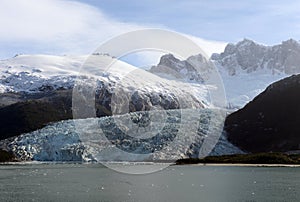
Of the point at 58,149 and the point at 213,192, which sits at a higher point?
the point at 213,192

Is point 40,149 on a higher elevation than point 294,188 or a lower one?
lower

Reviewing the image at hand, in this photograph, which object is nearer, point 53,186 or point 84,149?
point 53,186

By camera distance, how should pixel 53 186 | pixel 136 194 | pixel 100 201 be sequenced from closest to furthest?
pixel 100 201, pixel 136 194, pixel 53 186

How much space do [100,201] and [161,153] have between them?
5080 inches

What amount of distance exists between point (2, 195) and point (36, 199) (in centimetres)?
905

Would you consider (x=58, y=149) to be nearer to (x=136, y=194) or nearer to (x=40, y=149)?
(x=40, y=149)

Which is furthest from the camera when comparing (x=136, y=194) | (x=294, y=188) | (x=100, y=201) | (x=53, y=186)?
(x=53, y=186)

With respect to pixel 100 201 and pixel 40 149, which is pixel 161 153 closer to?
pixel 40 149

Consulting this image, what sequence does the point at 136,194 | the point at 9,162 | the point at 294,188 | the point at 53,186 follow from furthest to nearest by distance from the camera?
the point at 9,162
the point at 53,186
the point at 294,188
the point at 136,194

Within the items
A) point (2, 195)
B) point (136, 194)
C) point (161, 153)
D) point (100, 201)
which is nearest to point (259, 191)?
point (136, 194)

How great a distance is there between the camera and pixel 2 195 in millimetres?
70000

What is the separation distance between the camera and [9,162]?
7416 inches

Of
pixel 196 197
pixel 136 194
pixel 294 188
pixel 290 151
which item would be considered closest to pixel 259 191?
pixel 294 188

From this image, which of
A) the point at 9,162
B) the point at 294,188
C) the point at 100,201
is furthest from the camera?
the point at 9,162
